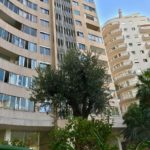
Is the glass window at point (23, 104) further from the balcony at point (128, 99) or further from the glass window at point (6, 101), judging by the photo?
the balcony at point (128, 99)

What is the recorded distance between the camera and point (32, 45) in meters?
35.9

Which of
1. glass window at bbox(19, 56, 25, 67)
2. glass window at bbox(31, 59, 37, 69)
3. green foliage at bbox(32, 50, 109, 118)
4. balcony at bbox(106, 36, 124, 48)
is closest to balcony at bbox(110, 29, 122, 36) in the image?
balcony at bbox(106, 36, 124, 48)

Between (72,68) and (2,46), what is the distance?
548 inches

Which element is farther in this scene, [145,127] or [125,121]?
[125,121]

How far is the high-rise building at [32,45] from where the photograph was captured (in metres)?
28.5

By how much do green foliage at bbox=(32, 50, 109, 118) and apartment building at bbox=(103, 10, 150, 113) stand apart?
32708 millimetres

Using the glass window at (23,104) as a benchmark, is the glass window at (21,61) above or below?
above

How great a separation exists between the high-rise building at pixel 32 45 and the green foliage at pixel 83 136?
11.3 metres

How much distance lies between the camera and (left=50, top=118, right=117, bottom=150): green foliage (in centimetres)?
1197

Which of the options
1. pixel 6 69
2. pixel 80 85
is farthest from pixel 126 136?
pixel 6 69

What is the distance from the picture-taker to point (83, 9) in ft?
154

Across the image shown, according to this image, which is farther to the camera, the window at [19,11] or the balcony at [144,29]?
the balcony at [144,29]

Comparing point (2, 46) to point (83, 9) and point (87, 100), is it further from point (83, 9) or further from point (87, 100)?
point (83, 9)

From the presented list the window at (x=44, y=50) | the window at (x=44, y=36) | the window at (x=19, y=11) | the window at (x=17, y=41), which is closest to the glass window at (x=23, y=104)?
the window at (x=17, y=41)
